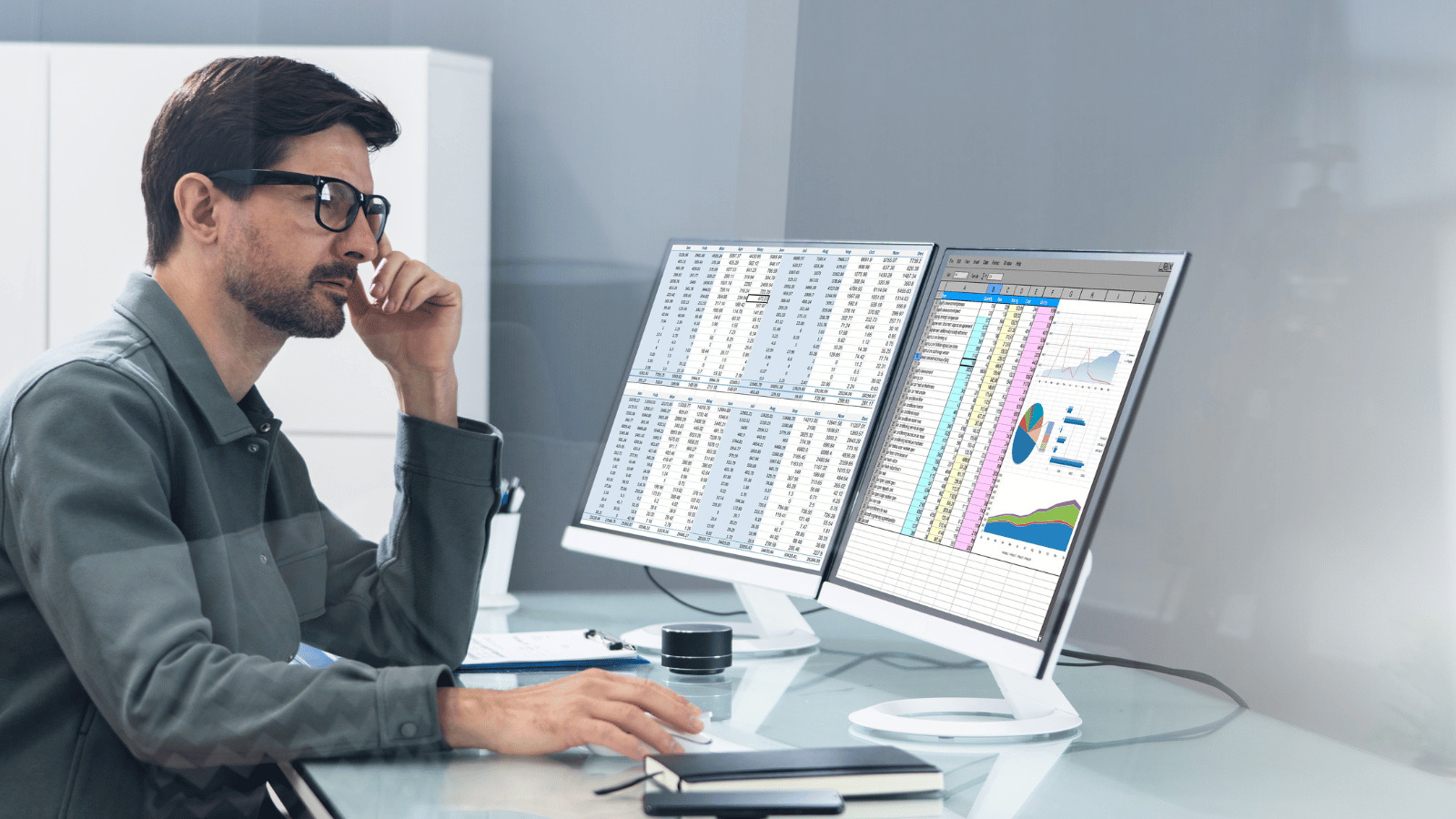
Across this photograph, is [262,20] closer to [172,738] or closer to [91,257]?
[91,257]

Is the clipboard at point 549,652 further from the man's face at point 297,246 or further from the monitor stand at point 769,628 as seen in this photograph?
the man's face at point 297,246

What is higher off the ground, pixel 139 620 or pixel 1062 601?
pixel 1062 601

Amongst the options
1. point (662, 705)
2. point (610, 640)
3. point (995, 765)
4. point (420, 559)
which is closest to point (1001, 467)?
point (995, 765)

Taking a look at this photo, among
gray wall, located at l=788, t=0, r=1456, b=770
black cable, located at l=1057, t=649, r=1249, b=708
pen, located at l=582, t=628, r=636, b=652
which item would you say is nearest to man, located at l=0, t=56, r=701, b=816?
pen, located at l=582, t=628, r=636, b=652

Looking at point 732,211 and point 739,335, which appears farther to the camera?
point 732,211

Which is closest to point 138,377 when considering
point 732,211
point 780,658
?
point 780,658

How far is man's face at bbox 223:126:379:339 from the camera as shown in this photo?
3.47 feet

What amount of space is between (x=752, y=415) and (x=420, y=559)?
14.5 inches

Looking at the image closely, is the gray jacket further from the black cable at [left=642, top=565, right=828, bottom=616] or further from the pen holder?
the black cable at [left=642, top=565, right=828, bottom=616]

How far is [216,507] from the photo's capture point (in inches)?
38.5

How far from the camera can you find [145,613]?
0.80 m

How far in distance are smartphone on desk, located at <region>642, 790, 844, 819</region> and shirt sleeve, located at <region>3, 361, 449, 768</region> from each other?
204mm

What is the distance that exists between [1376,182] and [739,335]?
630mm

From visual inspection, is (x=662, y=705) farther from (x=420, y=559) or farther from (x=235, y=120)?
(x=235, y=120)
